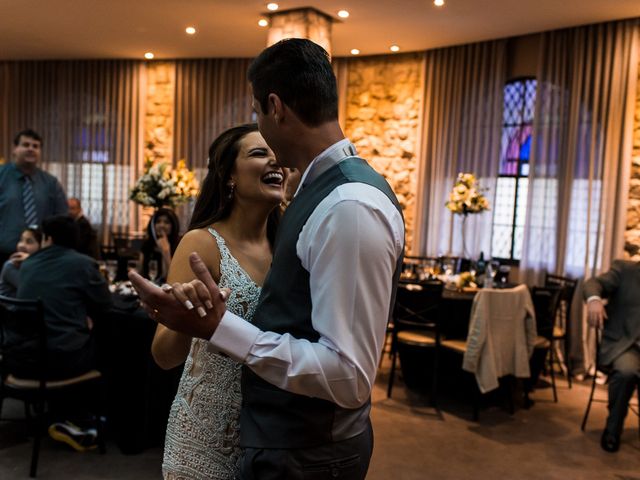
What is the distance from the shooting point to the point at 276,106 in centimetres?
125

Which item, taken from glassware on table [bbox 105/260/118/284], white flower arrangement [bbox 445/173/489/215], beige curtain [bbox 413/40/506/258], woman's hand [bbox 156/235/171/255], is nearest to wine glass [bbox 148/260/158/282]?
woman's hand [bbox 156/235/171/255]

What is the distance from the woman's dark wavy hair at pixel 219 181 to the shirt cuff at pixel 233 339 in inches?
26.5

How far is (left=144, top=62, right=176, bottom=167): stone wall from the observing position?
33.3 ft

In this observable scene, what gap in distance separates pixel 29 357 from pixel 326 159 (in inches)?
122

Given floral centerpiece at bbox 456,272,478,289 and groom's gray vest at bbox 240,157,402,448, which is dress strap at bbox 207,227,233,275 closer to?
groom's gray vest at bbox 240,157,402,448

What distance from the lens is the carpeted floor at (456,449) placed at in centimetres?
383

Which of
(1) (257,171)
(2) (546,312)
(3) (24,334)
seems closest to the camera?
(1) (257,171)

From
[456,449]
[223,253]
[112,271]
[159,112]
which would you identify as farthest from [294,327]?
[159,112]

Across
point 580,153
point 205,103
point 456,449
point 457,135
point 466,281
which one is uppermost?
point 205,103

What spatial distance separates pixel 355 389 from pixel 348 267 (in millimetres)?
219

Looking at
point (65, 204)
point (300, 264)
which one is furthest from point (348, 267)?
point (65, 204)

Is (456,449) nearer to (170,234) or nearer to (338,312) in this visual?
(170,234)

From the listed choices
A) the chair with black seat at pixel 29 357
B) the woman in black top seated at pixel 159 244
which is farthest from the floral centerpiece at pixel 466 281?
the chair with black seat at pixel 29 357

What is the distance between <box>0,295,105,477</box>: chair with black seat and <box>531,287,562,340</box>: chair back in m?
3.73
